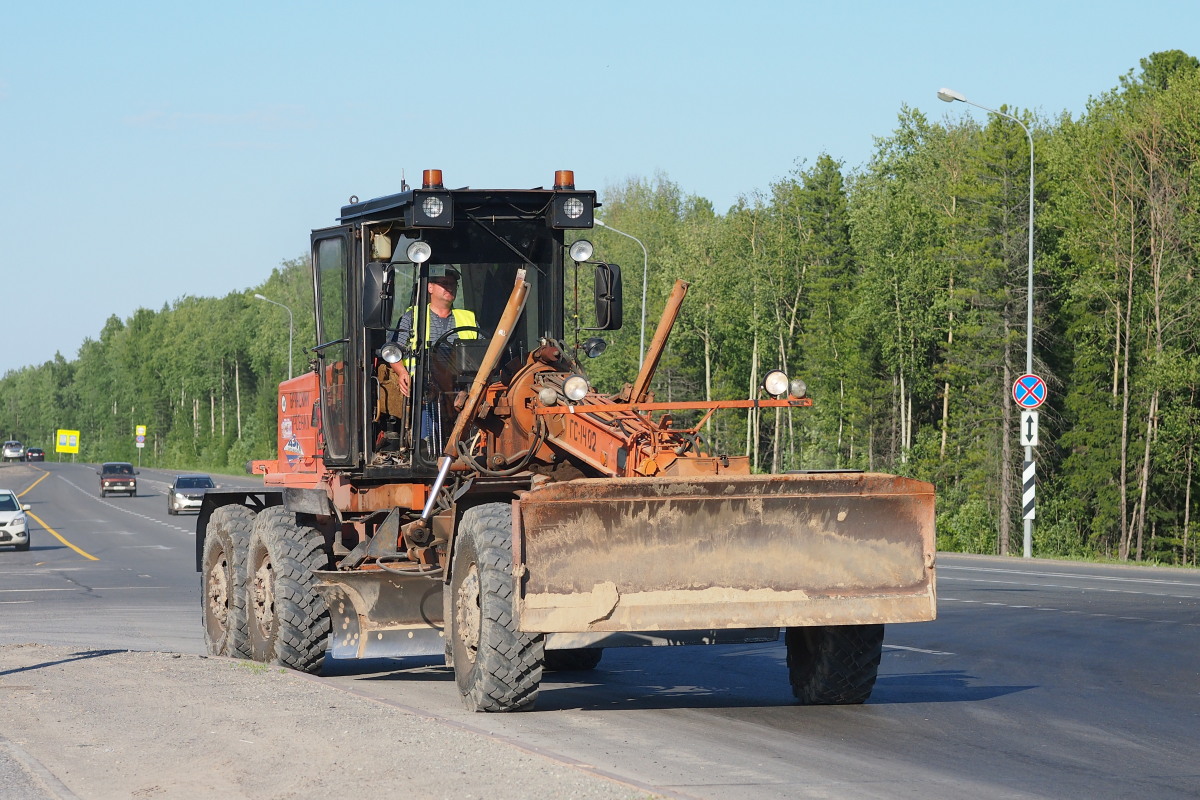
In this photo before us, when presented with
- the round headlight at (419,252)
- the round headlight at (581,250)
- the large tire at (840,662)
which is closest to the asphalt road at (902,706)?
the large tire at (840,662)

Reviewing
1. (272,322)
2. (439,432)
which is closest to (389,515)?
Answer: (439,432)

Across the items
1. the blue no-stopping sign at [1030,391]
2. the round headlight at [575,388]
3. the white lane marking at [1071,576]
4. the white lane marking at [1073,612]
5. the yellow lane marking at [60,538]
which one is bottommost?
the yellow lane marking at [60,538]

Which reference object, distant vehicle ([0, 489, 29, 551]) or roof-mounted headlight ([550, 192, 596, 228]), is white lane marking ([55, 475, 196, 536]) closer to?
distant vehicle ([0, 489, 29, 551])

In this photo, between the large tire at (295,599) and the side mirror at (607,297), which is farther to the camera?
the large tire at (295,599)

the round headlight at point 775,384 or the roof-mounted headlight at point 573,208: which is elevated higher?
the roof-mounted headlight at point 573,208

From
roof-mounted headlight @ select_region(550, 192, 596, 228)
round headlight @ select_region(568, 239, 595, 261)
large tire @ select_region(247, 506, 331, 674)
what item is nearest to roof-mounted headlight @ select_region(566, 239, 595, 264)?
round headlight @ select_region(568, 239, 595, 261)

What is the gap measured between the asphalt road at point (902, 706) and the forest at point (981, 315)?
21899 millimetres

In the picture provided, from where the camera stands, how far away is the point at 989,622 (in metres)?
19.0

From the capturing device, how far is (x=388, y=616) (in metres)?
12.2

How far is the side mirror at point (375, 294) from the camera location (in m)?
12.2

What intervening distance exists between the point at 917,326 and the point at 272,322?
272ft

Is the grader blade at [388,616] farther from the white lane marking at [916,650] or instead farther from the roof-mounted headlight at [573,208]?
the white lane marking at [916,650]

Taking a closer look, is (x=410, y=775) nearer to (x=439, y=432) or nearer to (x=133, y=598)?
(x=439, y=432)

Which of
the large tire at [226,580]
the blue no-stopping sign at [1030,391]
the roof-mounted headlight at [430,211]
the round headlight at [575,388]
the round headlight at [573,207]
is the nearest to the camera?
the round headlight at [575,388]
